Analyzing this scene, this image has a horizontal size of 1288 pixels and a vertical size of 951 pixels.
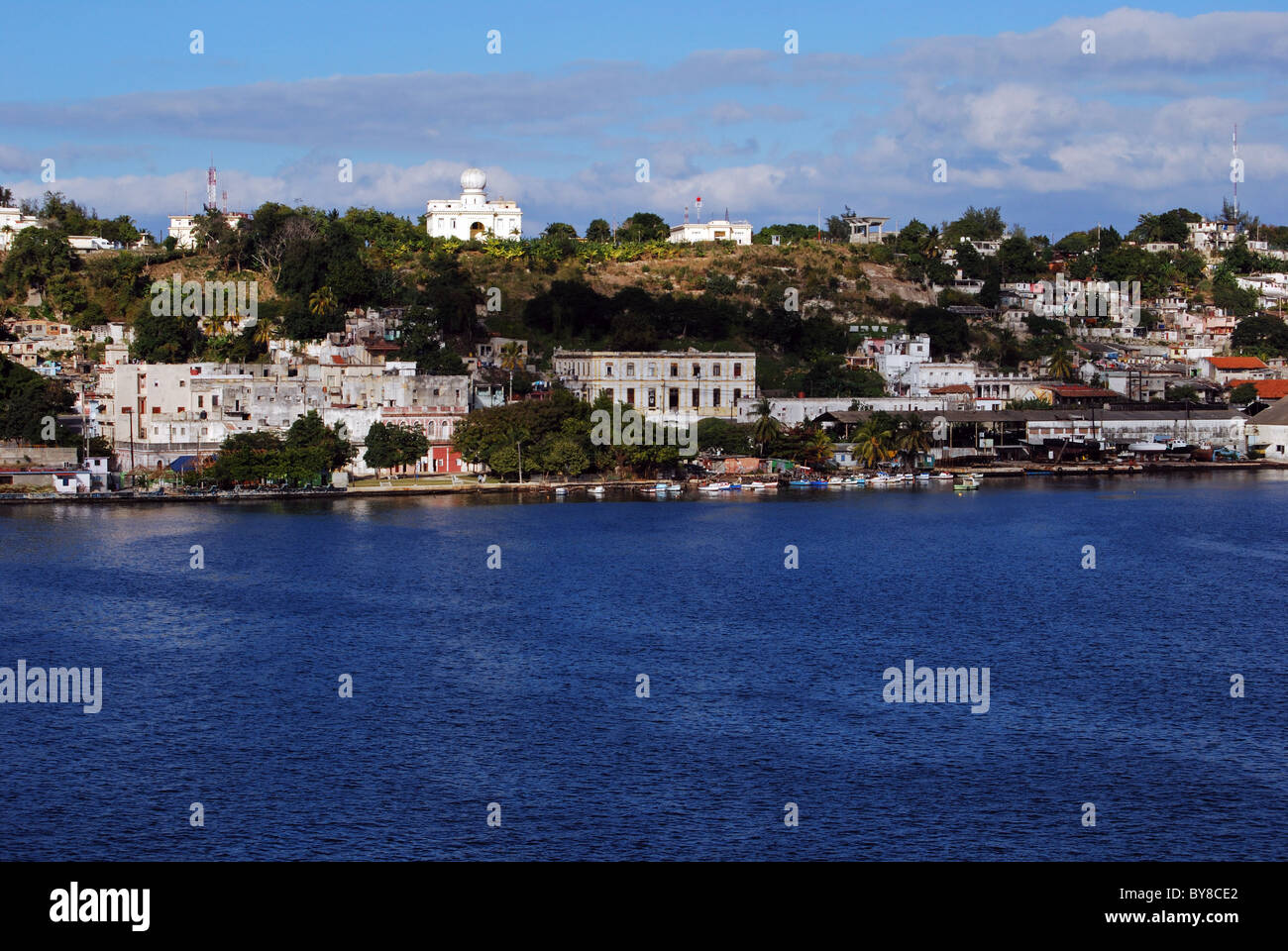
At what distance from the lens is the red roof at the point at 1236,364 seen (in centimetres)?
8119

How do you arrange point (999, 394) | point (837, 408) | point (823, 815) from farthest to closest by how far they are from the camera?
point (999, 394)
point (837, 408)
point (823, 815)

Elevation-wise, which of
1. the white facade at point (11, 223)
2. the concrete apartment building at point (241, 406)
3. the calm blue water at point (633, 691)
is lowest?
the calm blue water at point (633, 691)

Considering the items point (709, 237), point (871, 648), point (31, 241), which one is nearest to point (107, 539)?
point (871, 648)

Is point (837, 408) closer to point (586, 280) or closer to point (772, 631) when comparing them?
point (586, 280)

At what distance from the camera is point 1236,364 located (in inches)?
3211

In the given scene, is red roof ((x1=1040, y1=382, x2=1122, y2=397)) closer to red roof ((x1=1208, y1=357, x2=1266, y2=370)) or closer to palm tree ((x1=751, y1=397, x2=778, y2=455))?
red roof ((x1=1208, y1=357, x2=1266, y2=370))

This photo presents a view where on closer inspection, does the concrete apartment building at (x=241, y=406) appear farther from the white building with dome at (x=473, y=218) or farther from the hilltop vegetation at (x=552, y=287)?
the white building with dome at (x=473, y=218)

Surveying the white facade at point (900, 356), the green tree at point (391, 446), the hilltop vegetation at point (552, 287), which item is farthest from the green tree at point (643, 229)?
the green tree at point (391, 446)

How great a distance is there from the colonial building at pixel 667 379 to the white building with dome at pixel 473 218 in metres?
22.5

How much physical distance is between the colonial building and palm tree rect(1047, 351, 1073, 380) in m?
19.1

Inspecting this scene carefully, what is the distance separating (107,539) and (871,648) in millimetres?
25621

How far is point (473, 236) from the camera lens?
285 ft

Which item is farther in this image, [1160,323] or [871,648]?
[1160,323]
